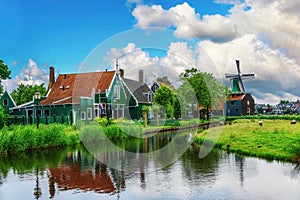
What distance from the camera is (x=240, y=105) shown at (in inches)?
2975

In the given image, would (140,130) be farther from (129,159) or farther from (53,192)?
(53,192)

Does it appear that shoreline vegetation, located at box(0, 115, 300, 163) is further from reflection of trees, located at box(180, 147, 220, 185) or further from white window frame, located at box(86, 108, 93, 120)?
white window frame, located at box(86, 108, 93, 120)

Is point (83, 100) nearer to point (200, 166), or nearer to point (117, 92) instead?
point (117, 92)

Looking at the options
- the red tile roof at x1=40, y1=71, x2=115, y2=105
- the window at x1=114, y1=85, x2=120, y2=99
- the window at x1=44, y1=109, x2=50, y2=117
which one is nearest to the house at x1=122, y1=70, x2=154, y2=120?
the window at x1=114, y1=85, x2=120, y2=99

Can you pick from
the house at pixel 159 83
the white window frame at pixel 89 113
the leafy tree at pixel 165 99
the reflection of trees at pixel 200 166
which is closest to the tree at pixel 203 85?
the house at pixel 159 83

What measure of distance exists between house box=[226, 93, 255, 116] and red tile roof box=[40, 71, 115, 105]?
37958 millimetres

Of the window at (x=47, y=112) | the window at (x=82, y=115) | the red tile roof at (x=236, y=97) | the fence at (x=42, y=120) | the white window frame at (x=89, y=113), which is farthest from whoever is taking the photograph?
the red tile roof at (x=236, y=97)

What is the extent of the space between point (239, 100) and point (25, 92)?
4232cm

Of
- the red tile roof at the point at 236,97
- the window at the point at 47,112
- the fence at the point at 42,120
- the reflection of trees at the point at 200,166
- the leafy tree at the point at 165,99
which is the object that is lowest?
the reflection of trees at the point at 200,166

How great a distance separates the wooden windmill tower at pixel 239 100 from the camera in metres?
75.8

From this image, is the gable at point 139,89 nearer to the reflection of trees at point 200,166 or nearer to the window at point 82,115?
the window at point 82,115

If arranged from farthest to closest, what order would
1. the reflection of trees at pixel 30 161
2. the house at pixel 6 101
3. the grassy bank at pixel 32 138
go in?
the house at pixel 6 101 → the grassy bank at pixel 32 138 → the reflection of trees at pixel 30 161

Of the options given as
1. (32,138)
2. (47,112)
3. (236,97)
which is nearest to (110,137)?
(32,138)

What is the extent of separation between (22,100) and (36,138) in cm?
4206
